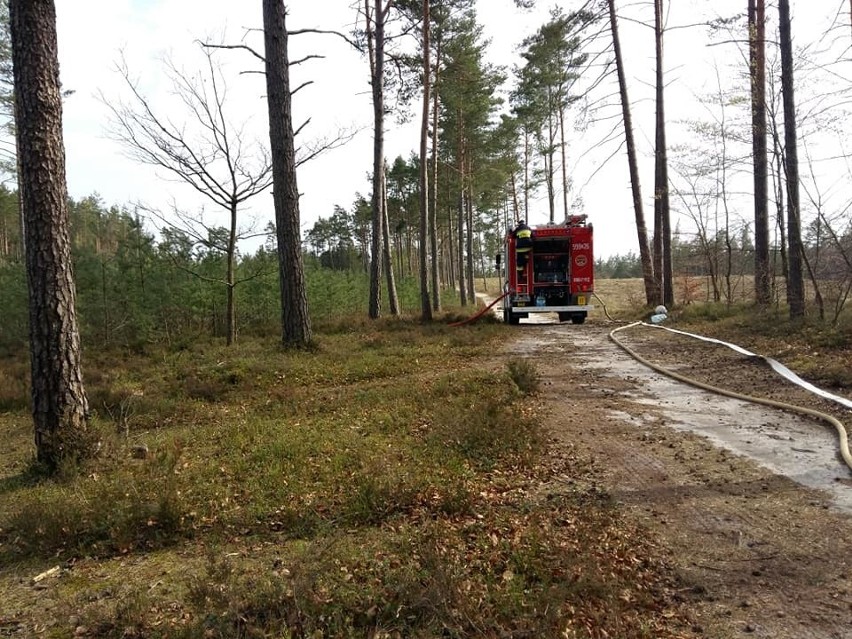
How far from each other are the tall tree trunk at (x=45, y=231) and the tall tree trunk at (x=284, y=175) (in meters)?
6.06

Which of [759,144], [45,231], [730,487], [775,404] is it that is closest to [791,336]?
[775,404]

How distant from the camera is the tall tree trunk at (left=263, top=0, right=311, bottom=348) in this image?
10.6 meters

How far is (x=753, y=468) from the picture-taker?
454 centimetres

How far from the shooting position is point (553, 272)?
17766 mm

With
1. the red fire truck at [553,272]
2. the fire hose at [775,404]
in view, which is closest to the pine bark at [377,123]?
the red fire truck at [553,272]

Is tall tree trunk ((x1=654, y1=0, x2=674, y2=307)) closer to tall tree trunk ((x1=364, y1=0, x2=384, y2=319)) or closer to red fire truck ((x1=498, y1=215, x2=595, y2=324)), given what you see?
red fire truck ((x1=498, y1=215, x2=595, y2=324))

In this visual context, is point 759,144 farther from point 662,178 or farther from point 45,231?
point 45,231

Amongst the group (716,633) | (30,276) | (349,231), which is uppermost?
(349,231)

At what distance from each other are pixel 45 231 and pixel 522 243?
13.9m

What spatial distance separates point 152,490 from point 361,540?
186cm

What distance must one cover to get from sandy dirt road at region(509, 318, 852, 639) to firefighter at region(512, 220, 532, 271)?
341 inches

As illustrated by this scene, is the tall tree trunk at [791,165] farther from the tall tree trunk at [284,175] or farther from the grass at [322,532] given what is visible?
the tall tree trunk at [284,175]

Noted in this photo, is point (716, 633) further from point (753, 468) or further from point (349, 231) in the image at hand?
point (349, 231)

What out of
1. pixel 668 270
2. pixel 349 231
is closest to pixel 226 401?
pixel 668 270
